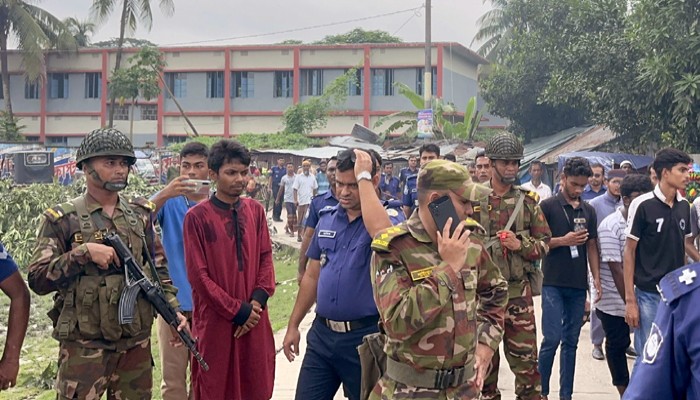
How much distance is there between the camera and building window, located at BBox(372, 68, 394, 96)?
4319 centimetres

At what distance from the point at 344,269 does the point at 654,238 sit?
2475mm

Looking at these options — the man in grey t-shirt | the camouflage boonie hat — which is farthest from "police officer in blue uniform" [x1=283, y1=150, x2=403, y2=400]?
the man in grey t-shirt

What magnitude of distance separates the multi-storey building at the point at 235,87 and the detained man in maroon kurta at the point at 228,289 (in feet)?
125

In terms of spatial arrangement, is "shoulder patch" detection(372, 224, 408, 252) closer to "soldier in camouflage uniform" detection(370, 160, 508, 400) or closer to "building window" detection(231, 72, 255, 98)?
"soldier in camouflage uniform" detection(370, 160, 508, 400)

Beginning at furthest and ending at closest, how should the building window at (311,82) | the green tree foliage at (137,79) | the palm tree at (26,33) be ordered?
the building window at (311,82) < the palm tree at (26,33) < the green tree foliage at (137,79)

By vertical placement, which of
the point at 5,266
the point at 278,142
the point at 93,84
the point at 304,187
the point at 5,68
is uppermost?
the point at 5,68

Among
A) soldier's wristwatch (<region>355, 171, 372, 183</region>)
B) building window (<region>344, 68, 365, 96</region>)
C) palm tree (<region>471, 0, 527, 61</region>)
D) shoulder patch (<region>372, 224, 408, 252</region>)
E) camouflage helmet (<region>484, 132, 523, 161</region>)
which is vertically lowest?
shoulder patch (<region>372, 224, 408, 252</region>)

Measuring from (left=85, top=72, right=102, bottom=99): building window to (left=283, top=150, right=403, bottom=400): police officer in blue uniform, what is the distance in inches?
1772

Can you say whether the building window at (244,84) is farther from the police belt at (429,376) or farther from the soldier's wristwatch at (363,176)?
the police belt at (429,376)

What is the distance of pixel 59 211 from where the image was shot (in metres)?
4.16

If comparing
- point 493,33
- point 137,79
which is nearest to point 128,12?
point 137,79

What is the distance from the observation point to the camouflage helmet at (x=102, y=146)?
4.29 metres

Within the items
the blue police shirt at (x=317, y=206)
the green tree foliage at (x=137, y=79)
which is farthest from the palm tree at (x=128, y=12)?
the blue police shirt at (x=317, y=206)

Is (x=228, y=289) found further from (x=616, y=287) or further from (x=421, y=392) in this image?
(x=616, y=287)
